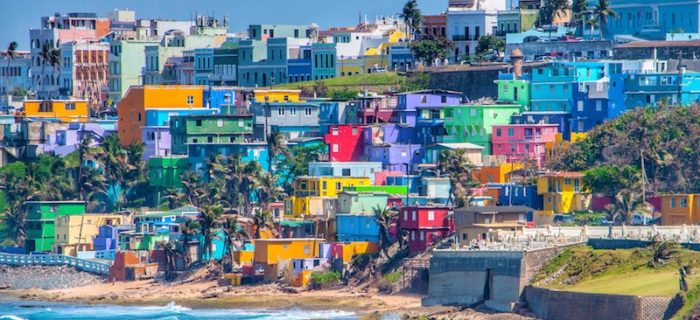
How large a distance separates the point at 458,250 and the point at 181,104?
50.0 m

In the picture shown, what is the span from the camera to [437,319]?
8312 cm

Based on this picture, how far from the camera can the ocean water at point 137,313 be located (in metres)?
90.7

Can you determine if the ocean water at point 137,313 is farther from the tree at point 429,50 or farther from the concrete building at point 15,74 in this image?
the concrete building at point 15,74

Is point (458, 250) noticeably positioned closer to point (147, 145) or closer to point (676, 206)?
point (676, 206)

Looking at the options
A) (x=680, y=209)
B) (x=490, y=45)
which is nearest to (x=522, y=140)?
(x=680, y=209)

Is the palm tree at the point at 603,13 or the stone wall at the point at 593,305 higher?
the palm tree at the point at 603,13

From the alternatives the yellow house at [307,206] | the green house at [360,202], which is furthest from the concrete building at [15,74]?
the green house at [360,202]

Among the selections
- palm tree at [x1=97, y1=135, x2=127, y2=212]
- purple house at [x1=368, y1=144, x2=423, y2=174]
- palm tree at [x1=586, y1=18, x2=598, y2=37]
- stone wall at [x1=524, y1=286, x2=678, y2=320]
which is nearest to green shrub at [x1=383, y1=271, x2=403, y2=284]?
stone wall at [x1=524, y1=286, x2=678, y2=320]

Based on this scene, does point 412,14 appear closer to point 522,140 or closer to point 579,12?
point 579,12

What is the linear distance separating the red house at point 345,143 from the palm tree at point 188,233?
15.0 meters

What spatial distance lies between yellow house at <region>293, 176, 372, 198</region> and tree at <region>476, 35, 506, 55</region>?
27.0m

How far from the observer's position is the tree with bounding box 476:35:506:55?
136m

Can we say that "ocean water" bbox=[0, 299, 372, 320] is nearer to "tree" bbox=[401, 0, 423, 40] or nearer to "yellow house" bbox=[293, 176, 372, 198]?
"yellow house" bbox=[293, 176, 372, 198]

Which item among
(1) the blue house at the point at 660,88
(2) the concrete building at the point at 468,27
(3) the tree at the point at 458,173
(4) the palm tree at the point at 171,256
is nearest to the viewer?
(3) the tree at the point at 458,173
